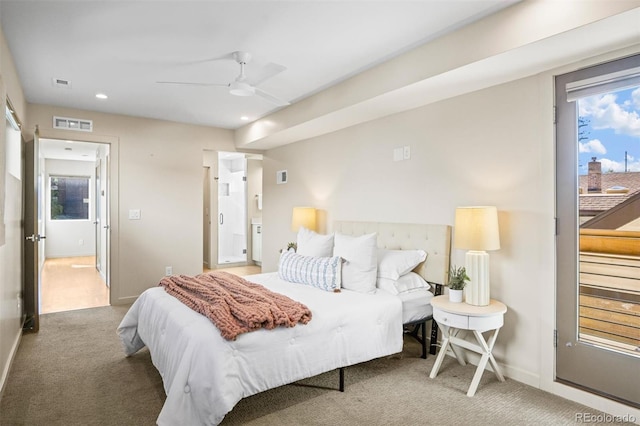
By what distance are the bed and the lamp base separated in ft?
1.65

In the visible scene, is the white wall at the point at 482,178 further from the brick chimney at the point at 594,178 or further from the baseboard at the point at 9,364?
the baseboard at the point at 9,364

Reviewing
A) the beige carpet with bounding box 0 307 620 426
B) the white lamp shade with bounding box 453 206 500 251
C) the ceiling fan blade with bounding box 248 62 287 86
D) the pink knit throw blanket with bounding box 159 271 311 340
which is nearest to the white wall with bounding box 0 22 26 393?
the beige carpet with bounding box 0 307 620 426

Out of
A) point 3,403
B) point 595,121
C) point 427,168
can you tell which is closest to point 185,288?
point 3,403

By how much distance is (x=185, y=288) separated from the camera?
2.95m

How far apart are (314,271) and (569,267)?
74.8 inches

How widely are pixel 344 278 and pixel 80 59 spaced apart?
9.50 feet

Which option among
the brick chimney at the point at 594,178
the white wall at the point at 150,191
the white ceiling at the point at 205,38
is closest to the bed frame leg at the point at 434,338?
the brick chimney at the point at 594,178

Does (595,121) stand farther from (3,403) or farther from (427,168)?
(3,403)

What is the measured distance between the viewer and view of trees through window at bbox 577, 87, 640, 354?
7.34ft

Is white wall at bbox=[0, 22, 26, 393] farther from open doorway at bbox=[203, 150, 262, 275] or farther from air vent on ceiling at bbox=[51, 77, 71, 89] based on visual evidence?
open doorway at bbox=[203, 150, 262, 275]

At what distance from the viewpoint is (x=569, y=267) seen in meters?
2.50

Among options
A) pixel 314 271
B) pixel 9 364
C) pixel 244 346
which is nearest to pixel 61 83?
pixel 9 364

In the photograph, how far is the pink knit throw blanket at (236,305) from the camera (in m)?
2.16

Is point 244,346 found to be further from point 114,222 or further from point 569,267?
point 114,222
